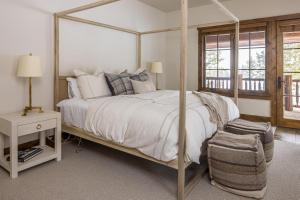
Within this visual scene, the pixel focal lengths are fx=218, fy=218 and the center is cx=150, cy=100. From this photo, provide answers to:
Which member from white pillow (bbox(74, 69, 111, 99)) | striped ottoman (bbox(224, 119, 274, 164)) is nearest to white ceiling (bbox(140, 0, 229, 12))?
white pillow (bbox(74, 69, 111, 99))

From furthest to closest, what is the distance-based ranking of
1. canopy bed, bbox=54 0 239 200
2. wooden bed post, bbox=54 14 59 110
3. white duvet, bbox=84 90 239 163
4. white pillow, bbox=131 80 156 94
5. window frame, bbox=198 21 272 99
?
window frame, bbox=198 21 272 99, white pillow, bbox=131 80 156 94, wooden bed post, bbox=54 14 59 110, white duvet, bbox=84 90 239 163, canopy bed, bbox=54 0 239 200

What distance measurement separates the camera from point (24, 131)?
221 cm

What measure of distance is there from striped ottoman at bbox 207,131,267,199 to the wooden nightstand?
172 cm

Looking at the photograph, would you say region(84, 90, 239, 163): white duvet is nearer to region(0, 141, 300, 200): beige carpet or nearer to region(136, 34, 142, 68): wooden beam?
region(0, 141, 300, 200): beige carpet

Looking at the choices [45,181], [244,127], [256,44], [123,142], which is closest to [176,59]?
[256,44]

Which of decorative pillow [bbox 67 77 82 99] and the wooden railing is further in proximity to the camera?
the wooden railing

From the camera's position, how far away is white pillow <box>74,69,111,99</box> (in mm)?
2975

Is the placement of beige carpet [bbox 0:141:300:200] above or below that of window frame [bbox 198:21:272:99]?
below

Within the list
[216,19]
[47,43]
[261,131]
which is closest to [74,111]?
[47,43]

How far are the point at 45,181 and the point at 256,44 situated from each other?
4.34 meters

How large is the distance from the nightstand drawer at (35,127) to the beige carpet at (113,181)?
17.0 inches

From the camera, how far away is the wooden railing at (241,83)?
14.6 feet

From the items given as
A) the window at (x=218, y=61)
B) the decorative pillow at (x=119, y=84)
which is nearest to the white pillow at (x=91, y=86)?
the decorative pillow at (x=119, y=84)

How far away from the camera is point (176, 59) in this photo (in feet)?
17.9
